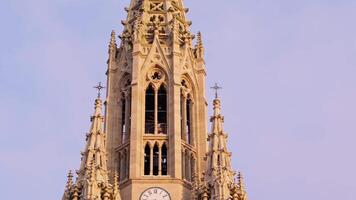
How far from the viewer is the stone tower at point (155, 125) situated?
58.2 metres

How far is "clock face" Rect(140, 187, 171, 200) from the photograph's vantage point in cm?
5900

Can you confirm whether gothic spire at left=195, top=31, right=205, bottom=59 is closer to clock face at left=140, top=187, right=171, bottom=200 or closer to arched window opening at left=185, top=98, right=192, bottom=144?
arched window opening at left=185, top=98, right=192, bottom=144

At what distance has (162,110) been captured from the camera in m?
64.8

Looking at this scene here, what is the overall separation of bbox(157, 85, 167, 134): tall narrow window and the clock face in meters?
5.32

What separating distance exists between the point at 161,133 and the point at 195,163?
296cm

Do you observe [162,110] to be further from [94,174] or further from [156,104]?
[94,174]

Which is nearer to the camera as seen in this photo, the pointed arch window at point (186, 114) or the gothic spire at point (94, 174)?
the gothic spire at point (94, 174)

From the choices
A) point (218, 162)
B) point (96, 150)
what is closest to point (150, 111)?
point (96, 150)

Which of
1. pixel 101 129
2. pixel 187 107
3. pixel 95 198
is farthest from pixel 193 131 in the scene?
pixel 95 198

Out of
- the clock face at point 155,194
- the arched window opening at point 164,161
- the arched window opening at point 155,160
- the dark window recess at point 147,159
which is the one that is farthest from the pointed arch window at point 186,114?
the clock face at point 155,194

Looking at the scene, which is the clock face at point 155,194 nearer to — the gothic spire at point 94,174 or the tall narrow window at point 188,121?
the gothic spire at point 94,174

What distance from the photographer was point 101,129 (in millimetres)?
61250

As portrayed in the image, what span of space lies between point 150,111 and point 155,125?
1.68 m

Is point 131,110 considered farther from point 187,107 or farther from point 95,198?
point 95,198
